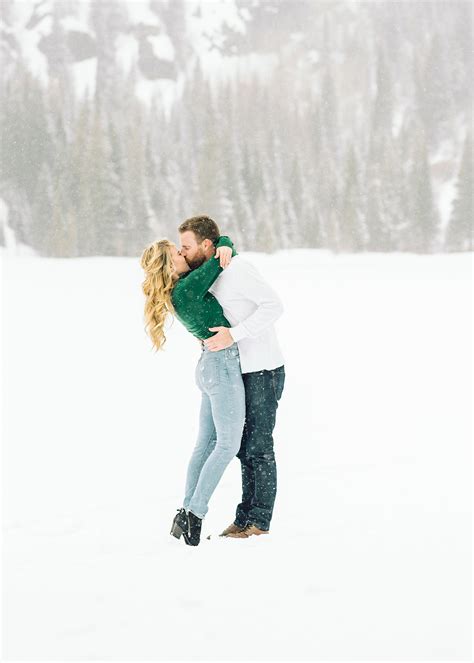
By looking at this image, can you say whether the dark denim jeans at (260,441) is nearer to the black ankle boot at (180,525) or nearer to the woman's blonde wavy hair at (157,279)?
the black ankle boot at (180,525)

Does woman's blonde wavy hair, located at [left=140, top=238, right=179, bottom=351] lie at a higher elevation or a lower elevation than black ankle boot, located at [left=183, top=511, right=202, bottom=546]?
higher

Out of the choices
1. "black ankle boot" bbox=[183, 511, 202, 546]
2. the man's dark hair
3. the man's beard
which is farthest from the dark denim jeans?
the man's dark hair

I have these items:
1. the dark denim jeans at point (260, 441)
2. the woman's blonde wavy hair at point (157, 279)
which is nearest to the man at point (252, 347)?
the dark denim jeans at point (260, 441)

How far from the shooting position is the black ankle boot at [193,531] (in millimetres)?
3150

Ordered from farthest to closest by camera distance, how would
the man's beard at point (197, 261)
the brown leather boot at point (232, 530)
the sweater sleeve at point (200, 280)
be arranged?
1. the brown leather boot at point (232, 530)
2. the man's beard at point (197, 261)
3. the sweater sleeve at point (200, 280)

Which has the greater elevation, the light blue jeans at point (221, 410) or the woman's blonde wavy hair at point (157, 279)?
the woman's blonde wavy hair at point (157, 279)

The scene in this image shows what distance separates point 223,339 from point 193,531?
89 centimetres

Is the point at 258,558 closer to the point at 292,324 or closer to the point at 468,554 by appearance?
the point at 468,554

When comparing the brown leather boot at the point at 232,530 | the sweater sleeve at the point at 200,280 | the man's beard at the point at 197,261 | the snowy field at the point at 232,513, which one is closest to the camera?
the snowy field at the point at 232,513

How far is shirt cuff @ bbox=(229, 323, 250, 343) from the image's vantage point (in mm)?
3137

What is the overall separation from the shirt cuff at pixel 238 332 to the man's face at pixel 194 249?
375 mm

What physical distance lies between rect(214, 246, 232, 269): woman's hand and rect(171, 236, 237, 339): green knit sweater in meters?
0.02

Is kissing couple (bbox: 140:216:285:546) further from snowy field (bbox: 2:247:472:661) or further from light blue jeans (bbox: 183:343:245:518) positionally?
snowy field (bbox: 2:247:472:661)

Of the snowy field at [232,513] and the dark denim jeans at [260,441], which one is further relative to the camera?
the dark denim jeans at [260,441]
